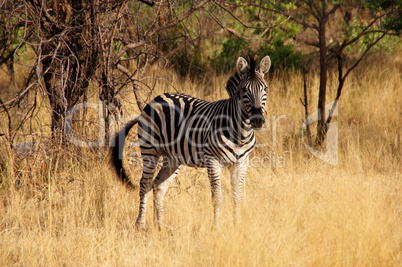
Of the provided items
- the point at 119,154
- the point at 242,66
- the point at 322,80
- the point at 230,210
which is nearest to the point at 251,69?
the point at 242,66

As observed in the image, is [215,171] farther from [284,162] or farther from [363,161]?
[363,161]

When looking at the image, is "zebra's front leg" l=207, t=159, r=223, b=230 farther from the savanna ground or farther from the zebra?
the savanna ground

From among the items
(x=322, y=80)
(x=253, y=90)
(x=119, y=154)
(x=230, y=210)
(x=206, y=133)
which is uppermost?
(x=322, y=80)

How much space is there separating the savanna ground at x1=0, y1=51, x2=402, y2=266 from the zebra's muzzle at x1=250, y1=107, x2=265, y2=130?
0.80 m

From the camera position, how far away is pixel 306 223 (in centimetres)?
353

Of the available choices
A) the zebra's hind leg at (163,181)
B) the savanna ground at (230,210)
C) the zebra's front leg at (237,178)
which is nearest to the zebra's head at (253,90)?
the zebra's front leg at (237,178)

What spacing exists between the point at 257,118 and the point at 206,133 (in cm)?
74

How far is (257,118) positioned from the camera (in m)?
3.58

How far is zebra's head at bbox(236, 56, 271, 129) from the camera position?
11.9 feet

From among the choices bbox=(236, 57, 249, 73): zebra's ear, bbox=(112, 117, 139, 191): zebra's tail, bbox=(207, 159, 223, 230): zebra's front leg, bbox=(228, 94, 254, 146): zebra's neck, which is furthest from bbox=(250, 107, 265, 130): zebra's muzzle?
bbox=(112, 117, 139, 191): zebra's tail

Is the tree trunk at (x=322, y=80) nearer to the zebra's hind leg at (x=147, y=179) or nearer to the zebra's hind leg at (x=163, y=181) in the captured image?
the zebra's hind leg at (x=163, y=181)

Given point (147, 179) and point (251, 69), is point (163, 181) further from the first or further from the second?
point (251, 69)

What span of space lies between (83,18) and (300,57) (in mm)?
6143

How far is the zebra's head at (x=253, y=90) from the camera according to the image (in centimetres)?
362
